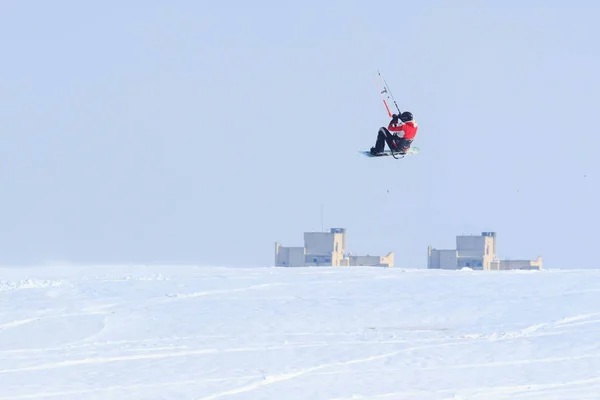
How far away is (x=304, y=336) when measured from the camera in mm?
23391

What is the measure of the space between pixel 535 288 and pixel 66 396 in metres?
15.9

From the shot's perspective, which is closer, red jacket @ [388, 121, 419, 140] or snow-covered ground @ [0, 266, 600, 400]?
snow-covered ground @ [0, 266, 600, 400]

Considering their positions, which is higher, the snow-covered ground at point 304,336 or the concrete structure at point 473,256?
the concrete structure at point 473,256

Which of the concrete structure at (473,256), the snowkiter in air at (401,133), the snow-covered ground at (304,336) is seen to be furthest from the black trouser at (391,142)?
the concrete structure at (473,256)

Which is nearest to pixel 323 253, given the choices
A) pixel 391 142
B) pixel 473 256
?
pixel 473 256

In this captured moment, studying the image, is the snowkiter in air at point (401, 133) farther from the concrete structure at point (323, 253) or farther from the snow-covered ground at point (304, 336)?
the concrete structure at point (323, 253)

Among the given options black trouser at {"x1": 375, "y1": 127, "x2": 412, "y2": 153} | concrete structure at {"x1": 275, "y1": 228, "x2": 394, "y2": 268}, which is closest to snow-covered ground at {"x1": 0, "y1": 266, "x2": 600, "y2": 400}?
black trouser at {"x1": 375, "y1": 127, "x2": 412, "y2": 153}

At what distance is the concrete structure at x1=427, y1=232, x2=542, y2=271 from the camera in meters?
112

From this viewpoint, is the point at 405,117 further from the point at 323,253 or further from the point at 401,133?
the point at 323,253

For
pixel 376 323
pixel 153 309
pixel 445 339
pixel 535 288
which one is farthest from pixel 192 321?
pixel 535 288

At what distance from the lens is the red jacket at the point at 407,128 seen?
80.0 ft

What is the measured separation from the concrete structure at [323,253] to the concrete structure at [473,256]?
184 inches

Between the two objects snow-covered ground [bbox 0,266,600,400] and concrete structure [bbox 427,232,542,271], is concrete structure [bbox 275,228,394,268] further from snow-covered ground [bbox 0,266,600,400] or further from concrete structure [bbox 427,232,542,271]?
snow-covered ground [bbox 0,266,600,400]

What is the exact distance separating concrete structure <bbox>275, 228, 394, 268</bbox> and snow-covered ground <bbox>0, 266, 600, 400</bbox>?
77.7 metres
